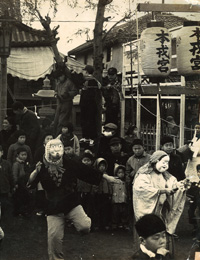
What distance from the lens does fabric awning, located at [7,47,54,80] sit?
781cm

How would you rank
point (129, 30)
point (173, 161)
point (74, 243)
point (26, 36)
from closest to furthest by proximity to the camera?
point (74, 243) → point (173, 161) → point (26, 36) → point (129, 30)

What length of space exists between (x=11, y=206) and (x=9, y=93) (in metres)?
1.87

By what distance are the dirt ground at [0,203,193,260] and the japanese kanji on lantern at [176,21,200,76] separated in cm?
233

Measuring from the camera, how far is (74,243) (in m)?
6.27

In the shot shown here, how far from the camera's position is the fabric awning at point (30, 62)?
781cm

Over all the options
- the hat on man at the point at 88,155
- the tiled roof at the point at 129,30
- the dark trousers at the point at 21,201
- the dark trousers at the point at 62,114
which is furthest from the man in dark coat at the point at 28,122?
the tiled roof at the point at 129,30

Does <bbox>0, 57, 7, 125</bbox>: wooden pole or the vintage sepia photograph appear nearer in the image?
the vintage sepia photograph

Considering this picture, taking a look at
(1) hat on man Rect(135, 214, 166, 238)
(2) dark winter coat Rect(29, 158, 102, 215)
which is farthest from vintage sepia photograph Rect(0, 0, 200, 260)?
(1) hat on man Rect(135, 214, 166, 238)

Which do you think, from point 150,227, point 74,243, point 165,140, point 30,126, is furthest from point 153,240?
point 30,126

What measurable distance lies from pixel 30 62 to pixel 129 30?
1.84 metres

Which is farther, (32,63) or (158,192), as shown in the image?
(32,63)

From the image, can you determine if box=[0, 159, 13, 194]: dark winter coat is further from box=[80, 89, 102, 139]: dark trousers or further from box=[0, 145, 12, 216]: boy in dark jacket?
box=[80, 89, 102, 139]: dark trousers

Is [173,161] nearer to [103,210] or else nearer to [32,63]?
[103,210]

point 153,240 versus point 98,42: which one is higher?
point 98,42
